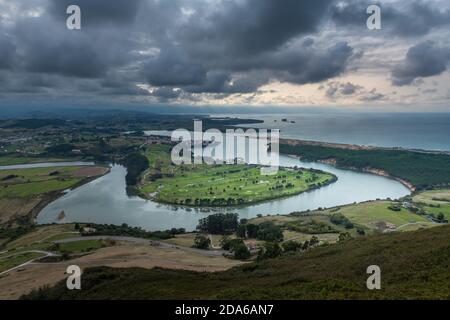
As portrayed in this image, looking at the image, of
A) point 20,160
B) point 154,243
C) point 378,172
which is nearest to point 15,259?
point 154,243

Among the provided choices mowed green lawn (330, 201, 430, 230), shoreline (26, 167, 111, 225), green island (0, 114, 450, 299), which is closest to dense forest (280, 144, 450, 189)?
green island (0, 114, 450, 299)

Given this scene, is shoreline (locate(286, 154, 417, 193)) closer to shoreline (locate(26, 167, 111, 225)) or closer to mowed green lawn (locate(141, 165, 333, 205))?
mowed green lawn (locate(141, 165, 333, 205))

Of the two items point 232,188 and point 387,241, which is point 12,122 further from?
point 387,241

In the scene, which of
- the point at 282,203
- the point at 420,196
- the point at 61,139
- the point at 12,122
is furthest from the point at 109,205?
the point at 12,122

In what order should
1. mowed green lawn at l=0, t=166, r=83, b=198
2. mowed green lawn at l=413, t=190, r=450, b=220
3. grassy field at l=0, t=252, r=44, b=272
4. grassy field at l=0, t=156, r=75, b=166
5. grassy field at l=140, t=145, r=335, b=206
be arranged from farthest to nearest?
grassy field at l=0, t=156, r=75, b=166 → mowed green lawn at l=0, t=166, r=83, b=198 → grassy field at l=140, t=145, r=335, b=206 → mowed green lawn at l=413, t=190, r=450, b=220 → grassy field at l=0, t=252, r=44, b=272

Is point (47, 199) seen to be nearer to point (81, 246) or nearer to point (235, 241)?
point (81, 246)
